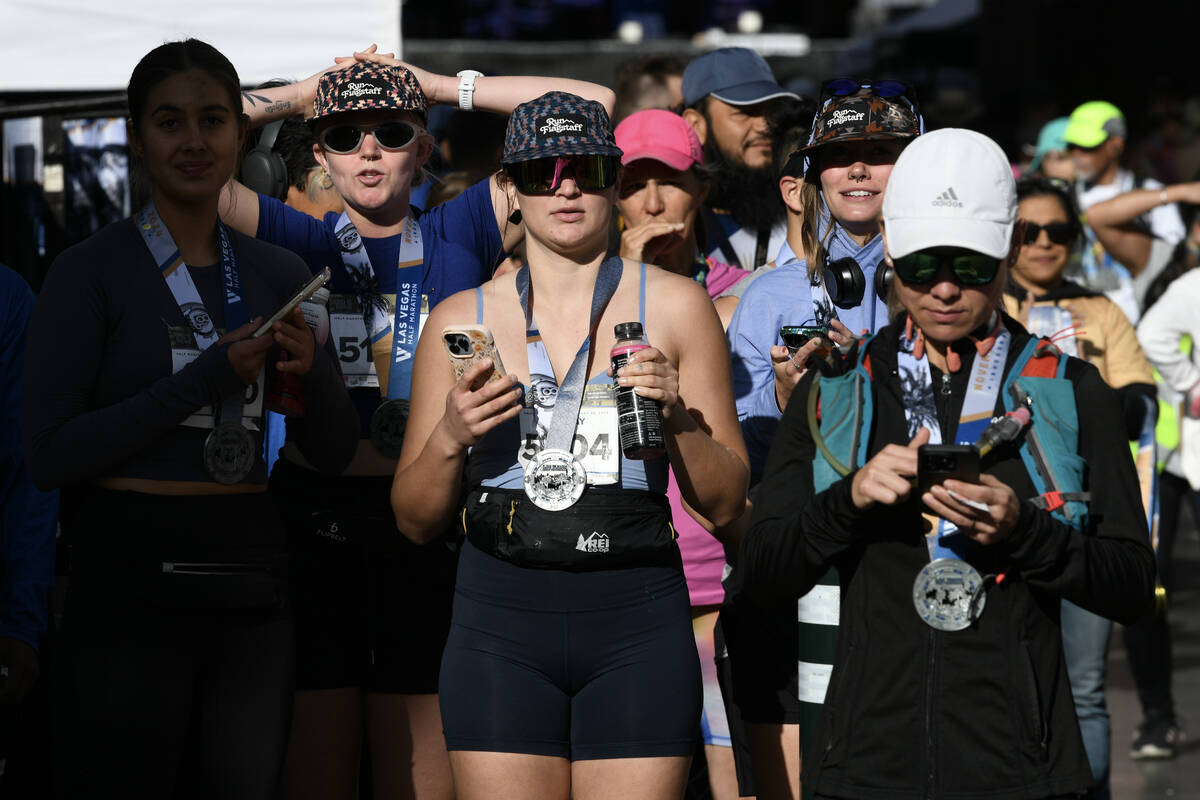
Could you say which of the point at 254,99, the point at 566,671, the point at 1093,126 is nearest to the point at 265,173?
the point at 254,99

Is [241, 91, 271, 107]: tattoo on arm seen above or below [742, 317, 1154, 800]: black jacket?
above

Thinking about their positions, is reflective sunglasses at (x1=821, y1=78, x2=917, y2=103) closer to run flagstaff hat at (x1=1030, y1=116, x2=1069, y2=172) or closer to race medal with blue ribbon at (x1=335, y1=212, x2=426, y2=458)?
race medal with blue ribbon at (x1=335, y1=212, x2=426, y2=458)

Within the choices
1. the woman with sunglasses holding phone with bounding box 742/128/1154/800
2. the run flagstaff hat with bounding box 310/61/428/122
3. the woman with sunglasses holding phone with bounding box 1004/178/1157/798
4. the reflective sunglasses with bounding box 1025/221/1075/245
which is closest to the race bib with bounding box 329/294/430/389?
the run flagstaff hat with bounding box 310/61/428/122

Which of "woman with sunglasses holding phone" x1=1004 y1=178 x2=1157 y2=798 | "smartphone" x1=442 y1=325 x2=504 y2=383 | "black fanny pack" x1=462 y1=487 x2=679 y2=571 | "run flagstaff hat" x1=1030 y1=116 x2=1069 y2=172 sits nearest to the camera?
"smartphone" x1=442 y1=325 x2=504 y2=383

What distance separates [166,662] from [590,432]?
1168 millimetres

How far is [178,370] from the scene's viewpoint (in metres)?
4.07

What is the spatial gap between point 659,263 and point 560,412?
196 centimetres

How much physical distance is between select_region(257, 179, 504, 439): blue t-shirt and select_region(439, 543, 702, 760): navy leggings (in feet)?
3.70

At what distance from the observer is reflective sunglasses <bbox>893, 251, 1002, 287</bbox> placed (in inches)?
132

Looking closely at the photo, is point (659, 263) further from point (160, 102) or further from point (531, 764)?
point (531, 764)

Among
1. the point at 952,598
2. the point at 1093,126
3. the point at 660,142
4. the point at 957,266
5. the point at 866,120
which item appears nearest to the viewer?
the point at 952,598

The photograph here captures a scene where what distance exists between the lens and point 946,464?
10.1 feet

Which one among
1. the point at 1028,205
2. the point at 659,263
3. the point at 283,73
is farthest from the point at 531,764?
the point at 1028,205

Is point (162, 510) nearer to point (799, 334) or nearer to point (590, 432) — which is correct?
point (590, 432)
